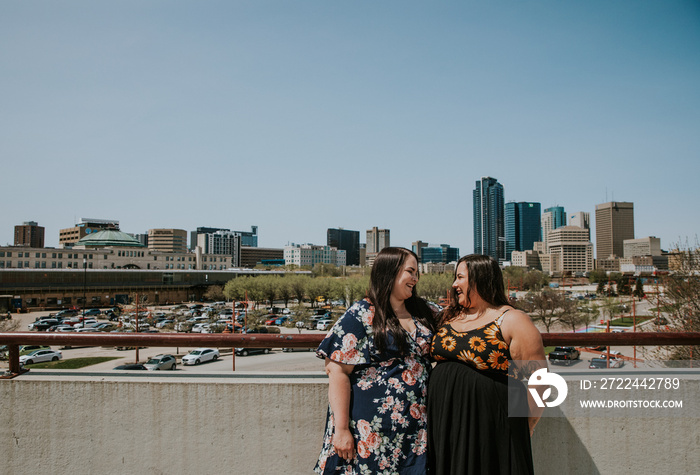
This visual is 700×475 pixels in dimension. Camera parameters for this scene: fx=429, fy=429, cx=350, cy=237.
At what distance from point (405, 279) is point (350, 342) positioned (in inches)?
20.2

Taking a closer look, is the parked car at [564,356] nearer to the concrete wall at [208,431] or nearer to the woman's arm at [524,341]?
the concrete wall at [208,431]

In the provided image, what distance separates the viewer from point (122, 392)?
341cm

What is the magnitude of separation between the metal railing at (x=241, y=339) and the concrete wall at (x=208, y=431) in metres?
0.29

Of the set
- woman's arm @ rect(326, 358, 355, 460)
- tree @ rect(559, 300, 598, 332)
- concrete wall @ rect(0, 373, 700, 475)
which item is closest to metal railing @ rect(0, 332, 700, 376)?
concrete wall @ rect(0, 373, 700, 475)

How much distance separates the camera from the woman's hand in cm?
253

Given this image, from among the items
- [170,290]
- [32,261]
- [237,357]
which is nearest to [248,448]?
[237,357]

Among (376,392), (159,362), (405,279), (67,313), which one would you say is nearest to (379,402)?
(376,392)

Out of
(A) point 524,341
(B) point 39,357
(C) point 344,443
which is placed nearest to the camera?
(A) point 524,341

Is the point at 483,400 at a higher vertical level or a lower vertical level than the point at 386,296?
lower

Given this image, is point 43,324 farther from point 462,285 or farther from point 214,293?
point 462,285

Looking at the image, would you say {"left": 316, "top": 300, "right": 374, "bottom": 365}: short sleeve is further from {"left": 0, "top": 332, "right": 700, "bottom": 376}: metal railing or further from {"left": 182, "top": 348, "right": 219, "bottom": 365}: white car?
{"left": 182, "top": 348, "right": 219, "bottom": 365}: white car

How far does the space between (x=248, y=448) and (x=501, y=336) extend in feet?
7.12

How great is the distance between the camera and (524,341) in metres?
2.43

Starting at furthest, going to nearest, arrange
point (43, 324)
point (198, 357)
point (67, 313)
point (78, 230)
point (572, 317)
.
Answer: point (78, 230) → point (67, 313) → point (43, 324) → point (572, 317) → point (198, 357)
